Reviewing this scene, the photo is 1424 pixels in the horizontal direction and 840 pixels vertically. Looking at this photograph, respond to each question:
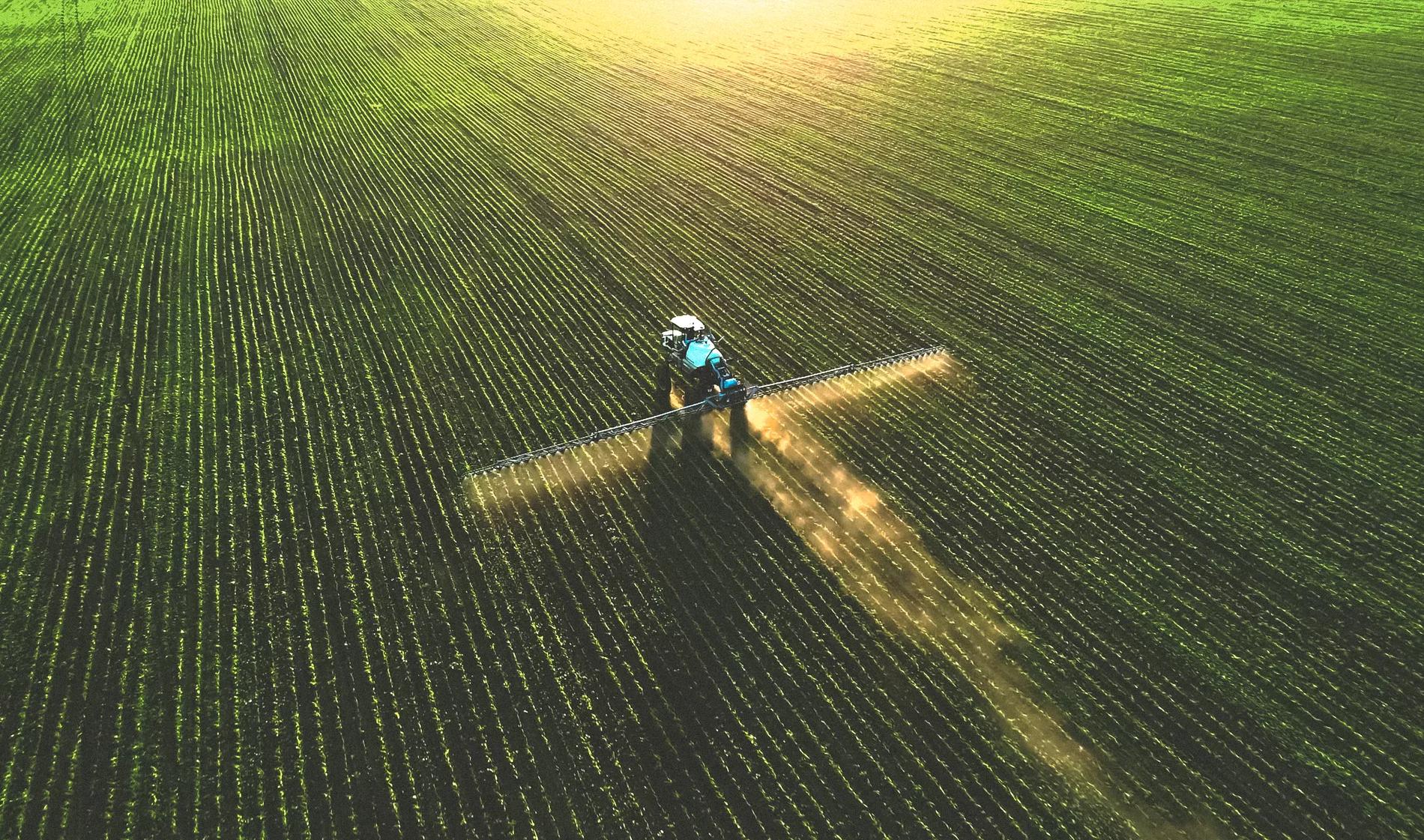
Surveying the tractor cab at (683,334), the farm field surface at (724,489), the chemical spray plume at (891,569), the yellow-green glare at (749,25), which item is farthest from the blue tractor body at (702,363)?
the yellow-green glare at (749,25)

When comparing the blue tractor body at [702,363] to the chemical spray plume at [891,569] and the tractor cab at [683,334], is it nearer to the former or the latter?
the tractor cab at [683,334]

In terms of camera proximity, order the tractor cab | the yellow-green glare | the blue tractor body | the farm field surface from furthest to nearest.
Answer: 1. the yellow-green glare
2. the tractor cab
3. the blue tractor body
4. the farm field surface

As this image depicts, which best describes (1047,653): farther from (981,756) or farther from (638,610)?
(638,610)

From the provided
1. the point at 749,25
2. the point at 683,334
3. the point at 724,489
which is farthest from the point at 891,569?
the point at 749,25

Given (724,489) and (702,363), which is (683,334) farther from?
(724,489)

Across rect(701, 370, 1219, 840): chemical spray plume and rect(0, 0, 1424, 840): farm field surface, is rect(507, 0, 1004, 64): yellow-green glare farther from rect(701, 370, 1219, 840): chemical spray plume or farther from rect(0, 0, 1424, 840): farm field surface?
rect(701, 370, 1219, 840): chemical spray plume

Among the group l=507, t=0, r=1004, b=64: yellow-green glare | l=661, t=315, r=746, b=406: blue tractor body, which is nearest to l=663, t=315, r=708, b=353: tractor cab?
l=661, t=315, r=746, b=406: blue tractor body
